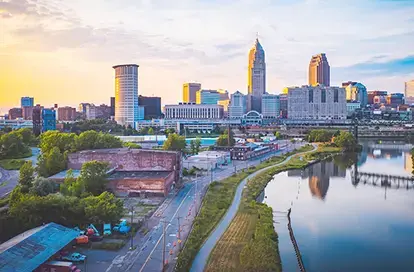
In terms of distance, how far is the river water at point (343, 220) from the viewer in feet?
29.4

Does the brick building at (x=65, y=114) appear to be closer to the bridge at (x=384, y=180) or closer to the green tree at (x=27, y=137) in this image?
the green tree at (x=27, y=137)

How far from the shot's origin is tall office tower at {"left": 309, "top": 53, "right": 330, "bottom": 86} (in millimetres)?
87312

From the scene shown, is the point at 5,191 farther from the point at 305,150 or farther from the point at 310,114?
the point at 310,114

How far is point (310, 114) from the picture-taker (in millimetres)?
62219

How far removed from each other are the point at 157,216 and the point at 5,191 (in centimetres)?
618

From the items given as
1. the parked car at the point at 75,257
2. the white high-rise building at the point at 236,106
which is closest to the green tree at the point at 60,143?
the parked car at the point at 75,257

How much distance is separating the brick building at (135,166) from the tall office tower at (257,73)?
62.3 meters

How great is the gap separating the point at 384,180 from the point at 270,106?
Result: 49.6 metres

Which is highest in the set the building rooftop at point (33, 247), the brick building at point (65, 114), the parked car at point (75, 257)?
the brick building at point (65, 114)

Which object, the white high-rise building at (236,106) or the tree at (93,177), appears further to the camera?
the white high-rise building at (236,106)

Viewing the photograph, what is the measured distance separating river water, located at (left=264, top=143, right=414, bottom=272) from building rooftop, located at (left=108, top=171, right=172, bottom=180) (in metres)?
3.74

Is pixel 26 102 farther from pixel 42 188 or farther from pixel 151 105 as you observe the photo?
pixel 42 188

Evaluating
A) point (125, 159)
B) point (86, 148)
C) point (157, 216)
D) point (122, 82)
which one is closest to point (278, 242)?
point (157, 216)

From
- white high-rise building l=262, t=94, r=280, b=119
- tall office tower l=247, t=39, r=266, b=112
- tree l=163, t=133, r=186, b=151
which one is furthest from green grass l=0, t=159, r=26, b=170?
tall office tower l=247, t=39, r=266, b=112
